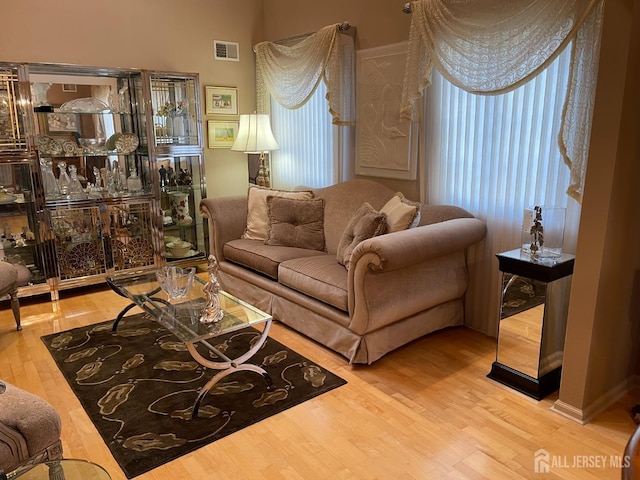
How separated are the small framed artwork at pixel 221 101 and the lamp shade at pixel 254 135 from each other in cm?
→ 45

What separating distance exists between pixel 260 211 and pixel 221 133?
4.32ft

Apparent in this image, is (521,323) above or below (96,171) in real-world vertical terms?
below

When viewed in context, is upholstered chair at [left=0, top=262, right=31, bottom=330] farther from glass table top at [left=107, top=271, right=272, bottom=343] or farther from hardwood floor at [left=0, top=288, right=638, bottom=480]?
glass table top at [left=107, top=271, right=272, bottom=343]

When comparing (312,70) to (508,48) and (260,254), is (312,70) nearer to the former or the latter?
(260,254)

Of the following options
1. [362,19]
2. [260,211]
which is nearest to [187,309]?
[260,211]

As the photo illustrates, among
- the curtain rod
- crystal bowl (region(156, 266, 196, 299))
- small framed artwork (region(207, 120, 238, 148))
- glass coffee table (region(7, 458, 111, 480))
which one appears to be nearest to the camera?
glass coffee table (region(7, 458, 111, 480))

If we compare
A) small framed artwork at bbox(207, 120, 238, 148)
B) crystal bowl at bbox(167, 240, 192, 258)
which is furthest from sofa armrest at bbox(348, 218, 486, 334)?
small framed artwork at bbox(207, 120, 238, 148)

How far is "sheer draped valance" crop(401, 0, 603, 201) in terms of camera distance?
242cm

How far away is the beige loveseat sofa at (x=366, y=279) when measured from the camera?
273 cm

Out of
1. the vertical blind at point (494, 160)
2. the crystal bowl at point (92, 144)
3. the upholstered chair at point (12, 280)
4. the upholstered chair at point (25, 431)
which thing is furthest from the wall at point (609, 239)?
the crystal bowl at point (92, 144)

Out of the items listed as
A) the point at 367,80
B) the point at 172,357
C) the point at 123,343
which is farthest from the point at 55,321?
the point at 367,80

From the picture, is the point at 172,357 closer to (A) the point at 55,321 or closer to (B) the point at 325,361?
(B) the point at 325,361

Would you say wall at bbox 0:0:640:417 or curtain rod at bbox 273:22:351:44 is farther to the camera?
curtain rod at bbox 273:22:351:44

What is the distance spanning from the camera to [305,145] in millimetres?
4637
